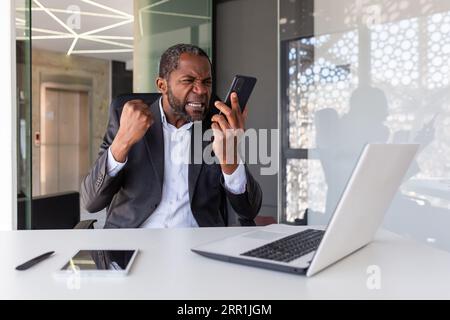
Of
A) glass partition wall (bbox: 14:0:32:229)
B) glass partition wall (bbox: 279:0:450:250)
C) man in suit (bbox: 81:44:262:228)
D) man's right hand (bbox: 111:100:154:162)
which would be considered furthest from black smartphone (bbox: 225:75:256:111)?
glass partition wall (bbox: 14:0:32:229)

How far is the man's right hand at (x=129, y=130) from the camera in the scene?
5.34 feet

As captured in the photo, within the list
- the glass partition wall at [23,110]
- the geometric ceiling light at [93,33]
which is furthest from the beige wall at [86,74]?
the glass partition wall at [23,110]

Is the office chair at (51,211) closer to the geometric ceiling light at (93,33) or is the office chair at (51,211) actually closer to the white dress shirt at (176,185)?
the geometric ceiling light at (93,33)

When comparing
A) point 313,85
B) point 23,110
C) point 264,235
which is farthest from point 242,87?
point 23,110

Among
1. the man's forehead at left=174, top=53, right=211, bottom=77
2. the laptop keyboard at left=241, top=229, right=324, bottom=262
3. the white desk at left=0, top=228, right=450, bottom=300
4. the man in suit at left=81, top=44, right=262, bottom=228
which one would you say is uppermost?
the man's forehead at left=174, top=53, right=211, bottom=77

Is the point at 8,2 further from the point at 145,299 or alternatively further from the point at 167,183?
the point at 145,299

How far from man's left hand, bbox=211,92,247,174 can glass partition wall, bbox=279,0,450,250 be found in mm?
1841

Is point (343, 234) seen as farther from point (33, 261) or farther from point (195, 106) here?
point (195, 106)

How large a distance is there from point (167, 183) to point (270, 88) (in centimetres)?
249

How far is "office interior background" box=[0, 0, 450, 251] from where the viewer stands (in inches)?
122

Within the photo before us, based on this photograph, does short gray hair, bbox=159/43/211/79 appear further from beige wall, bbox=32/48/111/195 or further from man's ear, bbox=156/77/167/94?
beige wall, bbox=32/48/111/195

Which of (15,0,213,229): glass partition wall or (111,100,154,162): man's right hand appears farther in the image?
(15,0,213,229): glass partition wall
